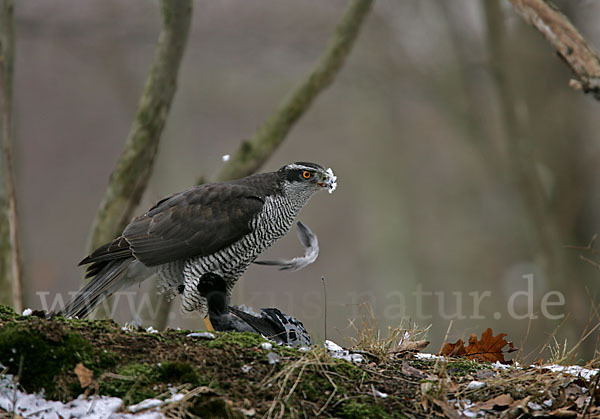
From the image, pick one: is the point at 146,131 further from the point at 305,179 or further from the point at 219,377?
the point at 219,377

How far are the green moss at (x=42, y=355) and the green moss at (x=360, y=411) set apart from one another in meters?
0.98

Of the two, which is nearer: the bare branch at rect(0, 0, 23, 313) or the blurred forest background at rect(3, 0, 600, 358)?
the bare branch at rect(0, 0, 23, 313)

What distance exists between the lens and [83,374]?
2.48m

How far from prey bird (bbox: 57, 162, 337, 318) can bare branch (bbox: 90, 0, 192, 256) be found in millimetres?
842

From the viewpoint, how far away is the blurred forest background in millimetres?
8758

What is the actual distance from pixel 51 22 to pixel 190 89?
3555 millimetres

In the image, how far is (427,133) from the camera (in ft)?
47.4

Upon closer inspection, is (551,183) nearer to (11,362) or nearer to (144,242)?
(144,242)

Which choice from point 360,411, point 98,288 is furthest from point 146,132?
point 360,411

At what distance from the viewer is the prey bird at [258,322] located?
3.56 meters

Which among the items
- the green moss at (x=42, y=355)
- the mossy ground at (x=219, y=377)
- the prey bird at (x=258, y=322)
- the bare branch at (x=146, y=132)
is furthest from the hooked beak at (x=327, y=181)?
the green moss at (x=42, y=355)

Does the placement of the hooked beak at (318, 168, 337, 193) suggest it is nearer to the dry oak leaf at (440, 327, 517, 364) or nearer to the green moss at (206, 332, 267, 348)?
the dry oak leaf at (440, 327, 517, 364)

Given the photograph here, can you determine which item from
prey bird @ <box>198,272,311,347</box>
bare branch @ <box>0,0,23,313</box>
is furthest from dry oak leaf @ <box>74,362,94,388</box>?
bare branch @ <box>0,0,23,313</box>

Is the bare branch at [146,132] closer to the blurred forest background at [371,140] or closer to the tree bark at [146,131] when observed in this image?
the tree bark at [146,131]
